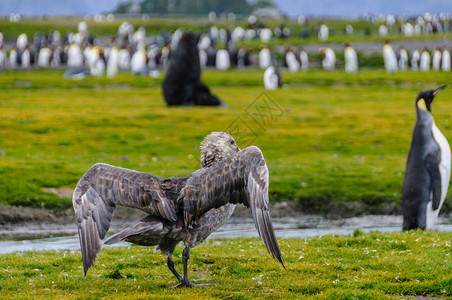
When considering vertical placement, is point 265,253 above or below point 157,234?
below

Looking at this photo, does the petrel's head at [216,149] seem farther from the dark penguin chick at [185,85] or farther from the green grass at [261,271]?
the dark penguin chick at [185,85]

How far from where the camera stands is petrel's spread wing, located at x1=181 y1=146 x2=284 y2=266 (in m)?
7.51

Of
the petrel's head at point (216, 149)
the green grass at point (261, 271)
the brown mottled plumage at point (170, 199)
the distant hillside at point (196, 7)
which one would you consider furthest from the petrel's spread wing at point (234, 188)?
the distant hillside at point (196, 7)

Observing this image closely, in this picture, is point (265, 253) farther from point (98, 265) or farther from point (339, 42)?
point (339, 42)

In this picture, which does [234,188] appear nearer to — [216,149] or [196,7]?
[216,149]

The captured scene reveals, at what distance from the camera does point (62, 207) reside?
15.7 metres

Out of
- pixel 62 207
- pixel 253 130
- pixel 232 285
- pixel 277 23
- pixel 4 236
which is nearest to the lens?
pixel 232 285

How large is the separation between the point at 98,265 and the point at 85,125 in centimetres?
1584

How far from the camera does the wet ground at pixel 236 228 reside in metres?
13.0

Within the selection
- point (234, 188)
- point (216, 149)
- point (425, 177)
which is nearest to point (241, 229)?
point (425, 177)

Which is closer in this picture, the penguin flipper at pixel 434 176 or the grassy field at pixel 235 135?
the penguin flipper at pixel 434 176

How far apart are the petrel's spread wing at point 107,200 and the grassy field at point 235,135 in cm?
816

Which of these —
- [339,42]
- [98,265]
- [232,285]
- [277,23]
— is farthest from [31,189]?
[277,23]

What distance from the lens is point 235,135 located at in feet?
65.5
